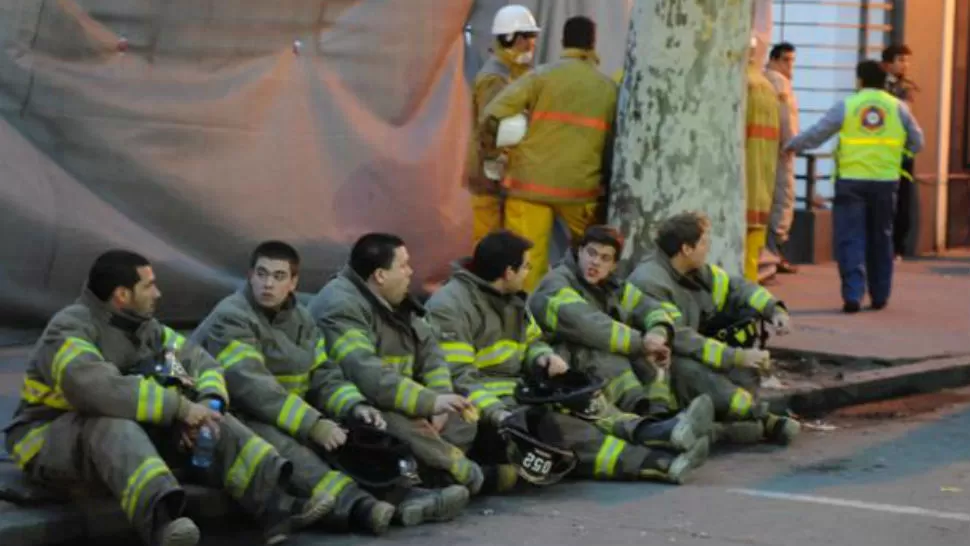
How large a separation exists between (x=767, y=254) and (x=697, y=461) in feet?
23.9

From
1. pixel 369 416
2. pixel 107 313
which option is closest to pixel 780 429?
pixel 369 416

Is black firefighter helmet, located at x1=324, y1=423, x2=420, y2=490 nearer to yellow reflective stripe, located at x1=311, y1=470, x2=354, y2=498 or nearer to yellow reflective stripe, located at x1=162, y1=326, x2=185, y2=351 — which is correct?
yellow reflective stripe, located at x1=311, y1=470, x2=354, y2=498

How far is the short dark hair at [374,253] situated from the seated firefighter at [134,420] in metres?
1.01

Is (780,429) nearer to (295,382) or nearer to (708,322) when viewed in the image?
(708,322)

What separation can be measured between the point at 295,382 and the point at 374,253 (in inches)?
25.6

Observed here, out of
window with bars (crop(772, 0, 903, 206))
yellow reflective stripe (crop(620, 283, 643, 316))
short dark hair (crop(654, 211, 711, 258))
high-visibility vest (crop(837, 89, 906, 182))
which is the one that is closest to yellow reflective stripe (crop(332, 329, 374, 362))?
yellow reflective stripe (crop(620, 283, 643, 316))

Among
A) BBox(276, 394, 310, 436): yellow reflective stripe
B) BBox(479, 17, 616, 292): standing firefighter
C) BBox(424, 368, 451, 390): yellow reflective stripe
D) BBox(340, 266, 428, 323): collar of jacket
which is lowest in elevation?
BBox(276, 394, 310, 436): yellow reflective stripe

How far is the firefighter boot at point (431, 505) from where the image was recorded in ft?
26.4

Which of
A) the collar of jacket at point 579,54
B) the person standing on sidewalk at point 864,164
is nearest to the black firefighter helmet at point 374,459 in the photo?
the collar of jacket at point 579,54

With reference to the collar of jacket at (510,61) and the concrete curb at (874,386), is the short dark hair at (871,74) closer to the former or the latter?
the concrete curb at (874,386)

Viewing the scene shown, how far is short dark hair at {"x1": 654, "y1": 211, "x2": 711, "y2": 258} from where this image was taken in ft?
33.6

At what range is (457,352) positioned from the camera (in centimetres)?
905

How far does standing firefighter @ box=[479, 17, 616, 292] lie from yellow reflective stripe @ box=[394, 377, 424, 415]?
10.1 ft

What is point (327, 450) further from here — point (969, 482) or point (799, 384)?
point (799, 384)
